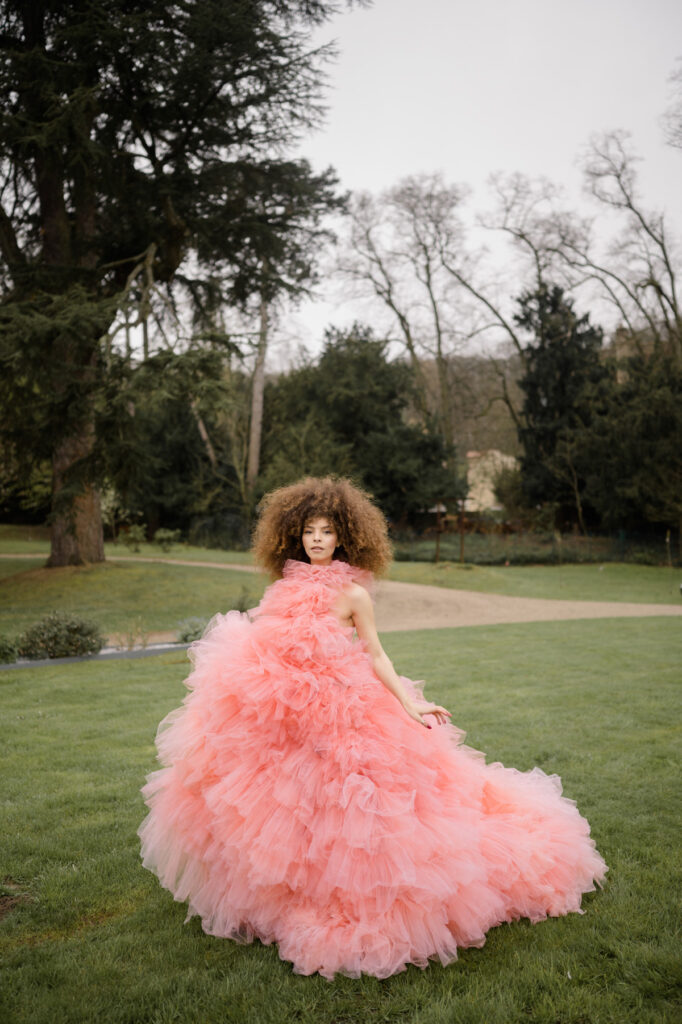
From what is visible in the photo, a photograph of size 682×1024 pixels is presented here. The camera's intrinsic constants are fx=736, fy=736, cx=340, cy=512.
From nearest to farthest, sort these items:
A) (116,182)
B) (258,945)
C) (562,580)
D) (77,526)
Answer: (258,945), (116,182), (77,526), (562,580)

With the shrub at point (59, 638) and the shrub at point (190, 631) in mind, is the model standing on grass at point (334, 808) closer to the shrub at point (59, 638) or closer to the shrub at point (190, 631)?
the shrub at point (59, 638)

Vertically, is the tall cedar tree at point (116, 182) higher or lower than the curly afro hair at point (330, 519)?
higher

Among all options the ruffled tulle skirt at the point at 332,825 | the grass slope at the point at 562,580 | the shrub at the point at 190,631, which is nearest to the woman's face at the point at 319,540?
the ruffled tulle skirt at the point at 332,825

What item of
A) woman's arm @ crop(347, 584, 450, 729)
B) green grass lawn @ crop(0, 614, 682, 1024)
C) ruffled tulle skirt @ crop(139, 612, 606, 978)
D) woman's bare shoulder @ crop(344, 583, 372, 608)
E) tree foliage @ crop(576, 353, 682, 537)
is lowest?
green grass lawn @ crop(0, 614, 682, 1024)

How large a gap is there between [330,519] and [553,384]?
30.7 meters

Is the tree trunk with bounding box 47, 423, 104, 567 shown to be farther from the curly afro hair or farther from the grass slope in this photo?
the curly afro hair

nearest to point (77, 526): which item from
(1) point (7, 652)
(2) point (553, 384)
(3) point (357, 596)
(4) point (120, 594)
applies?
(4) point (120, 594)

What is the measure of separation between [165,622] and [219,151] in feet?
35.3

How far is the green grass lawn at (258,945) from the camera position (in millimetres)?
2572

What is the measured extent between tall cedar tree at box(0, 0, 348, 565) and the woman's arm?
11388 mm

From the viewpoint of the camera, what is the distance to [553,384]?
106ft

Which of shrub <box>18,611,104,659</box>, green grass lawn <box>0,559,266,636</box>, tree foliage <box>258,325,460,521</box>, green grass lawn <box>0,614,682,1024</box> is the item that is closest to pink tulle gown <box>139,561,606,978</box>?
green grass lawn <box>0,614,682,1024</box>

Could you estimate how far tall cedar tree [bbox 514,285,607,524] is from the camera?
104 ft

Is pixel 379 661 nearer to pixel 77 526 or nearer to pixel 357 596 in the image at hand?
pixel 357 596
